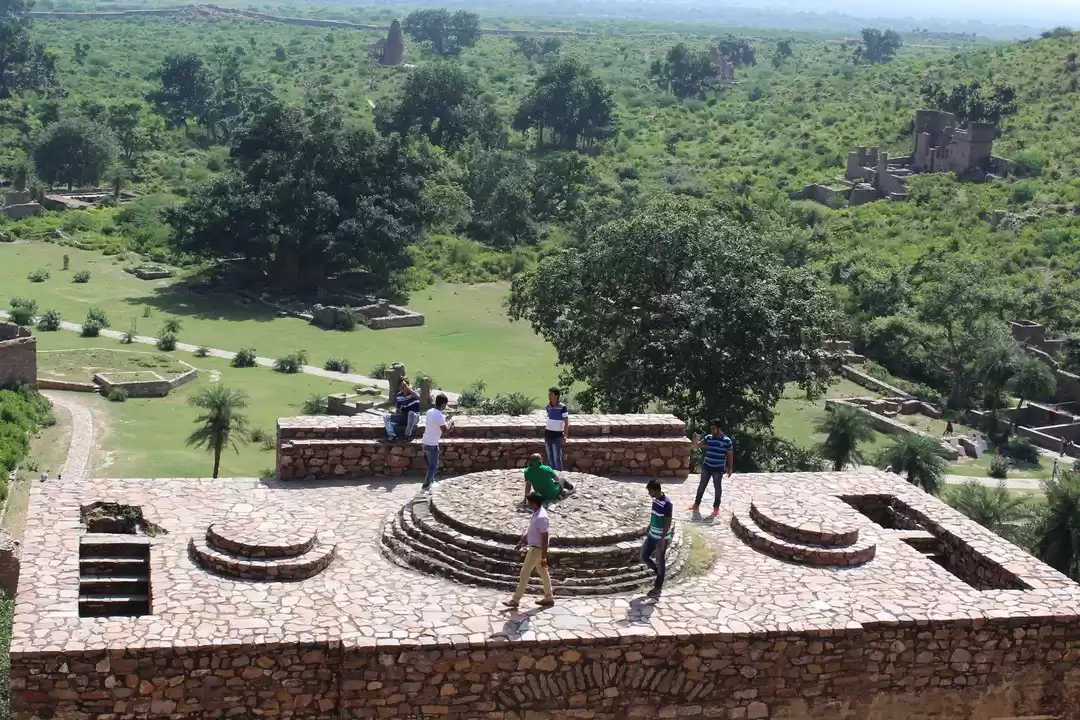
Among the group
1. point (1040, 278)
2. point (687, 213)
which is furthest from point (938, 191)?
point (687, 213)

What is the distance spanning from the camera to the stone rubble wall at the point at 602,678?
11.0 m

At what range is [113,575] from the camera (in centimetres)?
1289

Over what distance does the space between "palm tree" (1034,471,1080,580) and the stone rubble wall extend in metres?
11.3

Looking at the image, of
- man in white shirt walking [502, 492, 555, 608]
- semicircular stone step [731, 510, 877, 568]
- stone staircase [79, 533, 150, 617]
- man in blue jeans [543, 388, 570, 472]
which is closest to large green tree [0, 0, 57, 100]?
man in blue jeans [543, 388, 570, 472]

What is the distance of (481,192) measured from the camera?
6638 centimetres

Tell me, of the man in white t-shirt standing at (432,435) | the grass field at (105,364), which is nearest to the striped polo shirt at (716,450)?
the man in white t-shirt standing at (432,435)

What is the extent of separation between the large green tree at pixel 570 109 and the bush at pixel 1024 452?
50.8 m

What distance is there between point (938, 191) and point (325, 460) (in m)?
53.9

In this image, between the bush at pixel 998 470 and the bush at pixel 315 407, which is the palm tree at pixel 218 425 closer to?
the bush at pixel 315 407

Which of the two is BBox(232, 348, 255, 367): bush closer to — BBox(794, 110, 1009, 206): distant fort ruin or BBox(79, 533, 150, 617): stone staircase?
BBox(79, 533, 150, 617): stone staircase

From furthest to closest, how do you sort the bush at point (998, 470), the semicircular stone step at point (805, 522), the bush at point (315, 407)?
the bush at point (998, 470), the bush at point (315, 407), the semicircular stone step at point (805, 522)

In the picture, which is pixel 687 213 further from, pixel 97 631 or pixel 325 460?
pixel 97 631

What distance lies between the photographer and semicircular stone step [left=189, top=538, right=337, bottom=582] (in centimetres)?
1235

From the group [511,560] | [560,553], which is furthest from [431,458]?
[560,553]
